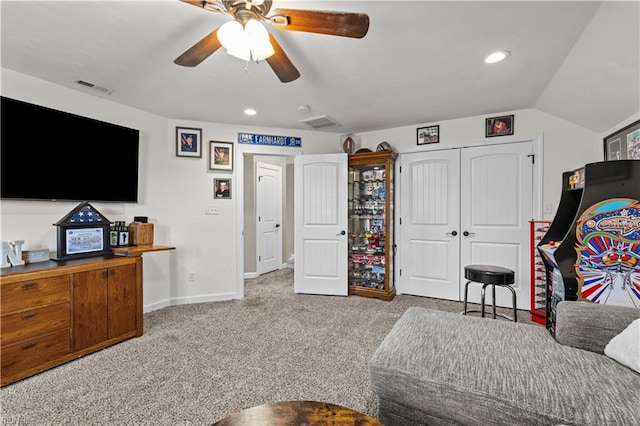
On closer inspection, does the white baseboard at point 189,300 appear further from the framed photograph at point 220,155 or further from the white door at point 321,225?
the framed photograph at point 220,155

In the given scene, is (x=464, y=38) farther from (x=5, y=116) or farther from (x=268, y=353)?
(x=5, y=116)

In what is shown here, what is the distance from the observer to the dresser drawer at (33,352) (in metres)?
1.99

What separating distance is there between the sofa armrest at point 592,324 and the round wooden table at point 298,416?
1269 mm

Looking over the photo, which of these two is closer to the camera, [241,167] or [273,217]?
[241,167]

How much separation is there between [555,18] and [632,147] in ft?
4.95

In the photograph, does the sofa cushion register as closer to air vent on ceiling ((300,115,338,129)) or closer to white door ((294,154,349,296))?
white door ((294,154,349,296))

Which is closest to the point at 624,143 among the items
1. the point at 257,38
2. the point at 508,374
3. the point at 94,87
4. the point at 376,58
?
the point at 376,58

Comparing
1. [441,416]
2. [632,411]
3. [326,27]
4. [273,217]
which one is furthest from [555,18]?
[273,217]

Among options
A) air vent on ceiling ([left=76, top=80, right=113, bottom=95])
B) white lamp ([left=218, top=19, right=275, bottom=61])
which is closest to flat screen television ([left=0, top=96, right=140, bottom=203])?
air vent on ceiling ([left=76, top=80, right=113, bottom=95])

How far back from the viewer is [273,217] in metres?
5.85

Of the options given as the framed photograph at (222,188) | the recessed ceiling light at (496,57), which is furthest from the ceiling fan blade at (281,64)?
the framed photograph at (222,188)

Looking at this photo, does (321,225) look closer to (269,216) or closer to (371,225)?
(371,225)

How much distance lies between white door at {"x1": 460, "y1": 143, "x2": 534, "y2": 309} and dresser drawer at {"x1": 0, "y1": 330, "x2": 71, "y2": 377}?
163 inches

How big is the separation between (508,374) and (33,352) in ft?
9.91
